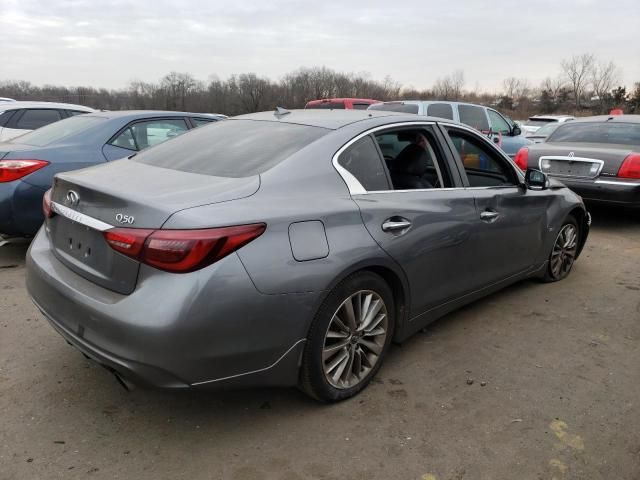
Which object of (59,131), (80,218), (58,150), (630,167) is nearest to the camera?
(80,218)

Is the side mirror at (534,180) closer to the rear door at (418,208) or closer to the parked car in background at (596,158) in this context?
the rear door at (418,208)

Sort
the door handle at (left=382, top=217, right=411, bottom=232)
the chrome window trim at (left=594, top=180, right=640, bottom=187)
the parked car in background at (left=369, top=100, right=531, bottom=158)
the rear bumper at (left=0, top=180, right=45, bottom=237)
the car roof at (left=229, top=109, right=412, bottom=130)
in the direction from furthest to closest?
the parked car in background at (left=369, top=100, right=531, bottom=158) < the chrome window trim at (left=594, top=180, right=640, bottom=187) < the rear bumper at (left=0, top=180, right=45, bottom=237) < the car roof at (left=229, top=109, right=412, bottom=130) < the door handle at (left=382, top=217, right=411, bottom=232)

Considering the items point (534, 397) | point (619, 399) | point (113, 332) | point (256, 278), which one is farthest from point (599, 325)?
point (113, 332)

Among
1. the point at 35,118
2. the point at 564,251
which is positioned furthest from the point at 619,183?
the point at 35,118

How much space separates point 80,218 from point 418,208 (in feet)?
5.99

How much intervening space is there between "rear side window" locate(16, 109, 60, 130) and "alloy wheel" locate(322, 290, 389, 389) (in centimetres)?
770

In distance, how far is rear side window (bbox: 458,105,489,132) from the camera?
9922 millimetres

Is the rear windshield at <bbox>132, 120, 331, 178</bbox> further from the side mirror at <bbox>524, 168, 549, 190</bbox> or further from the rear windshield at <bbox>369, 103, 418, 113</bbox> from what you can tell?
the rear windshield at <bbox>369, 103, 418, 113</bbox>

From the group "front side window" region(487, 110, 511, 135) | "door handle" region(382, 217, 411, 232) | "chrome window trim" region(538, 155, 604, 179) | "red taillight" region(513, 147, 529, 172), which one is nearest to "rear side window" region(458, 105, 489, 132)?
"front side window" region(487, 110, 511, 135)

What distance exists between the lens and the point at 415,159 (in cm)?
364

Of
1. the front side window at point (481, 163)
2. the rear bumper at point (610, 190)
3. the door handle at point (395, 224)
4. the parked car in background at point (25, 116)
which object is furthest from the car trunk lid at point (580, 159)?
the parked car in background at point (25, 116)

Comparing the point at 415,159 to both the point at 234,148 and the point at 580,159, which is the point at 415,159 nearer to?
the point at 234,148

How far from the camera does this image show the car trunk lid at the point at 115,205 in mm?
2258

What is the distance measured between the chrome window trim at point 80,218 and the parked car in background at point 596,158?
250 inches
